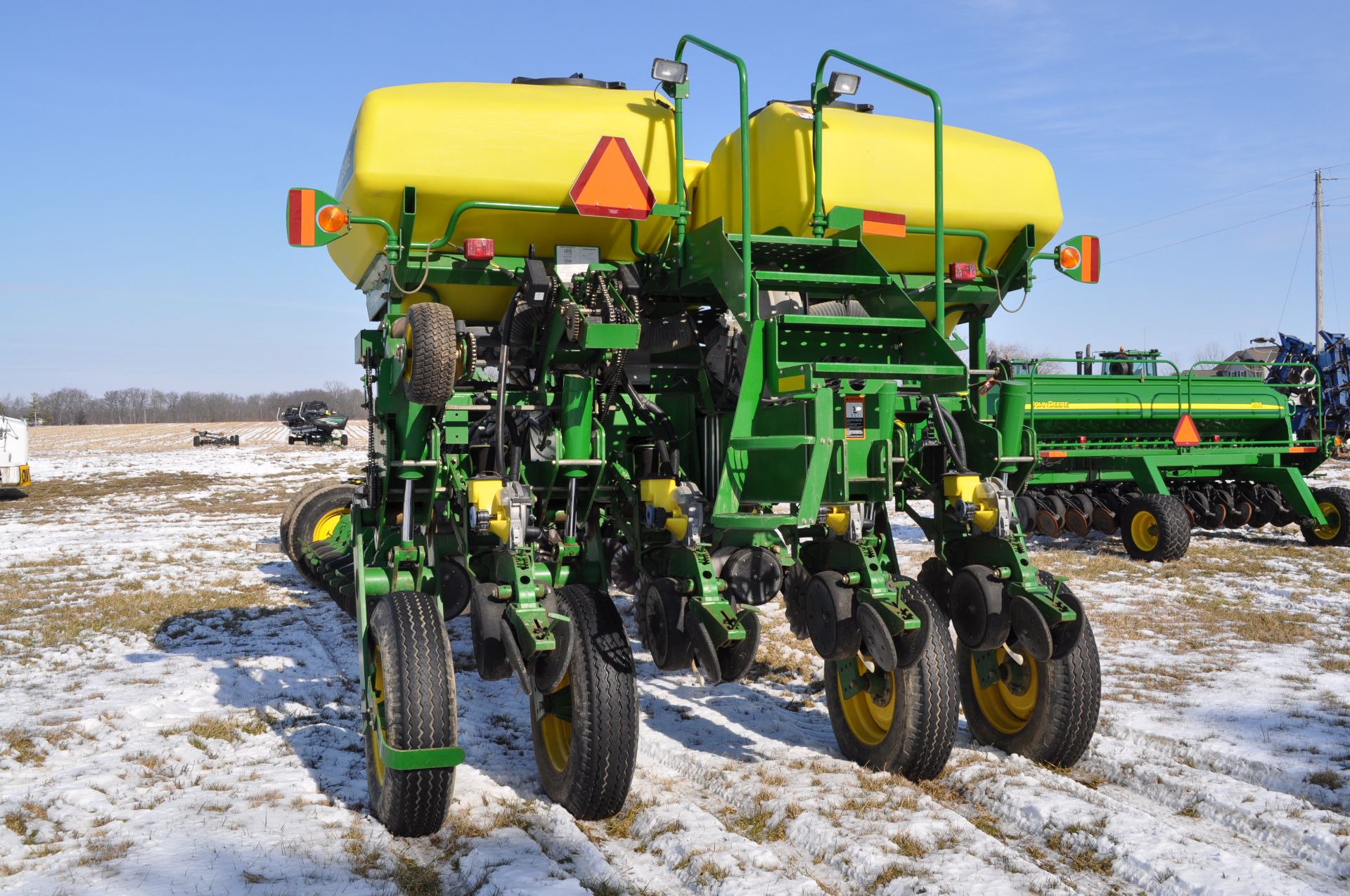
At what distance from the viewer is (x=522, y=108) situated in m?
4.96

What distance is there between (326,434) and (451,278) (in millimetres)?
37940

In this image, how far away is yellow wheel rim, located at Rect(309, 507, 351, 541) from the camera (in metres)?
10.1

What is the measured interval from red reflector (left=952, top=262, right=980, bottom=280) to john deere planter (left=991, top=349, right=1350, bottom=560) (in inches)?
254

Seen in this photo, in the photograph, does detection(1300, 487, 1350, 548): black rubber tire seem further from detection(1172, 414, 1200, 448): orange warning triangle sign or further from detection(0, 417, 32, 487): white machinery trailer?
detection(0, 417, 32, 487): white machinery trailer

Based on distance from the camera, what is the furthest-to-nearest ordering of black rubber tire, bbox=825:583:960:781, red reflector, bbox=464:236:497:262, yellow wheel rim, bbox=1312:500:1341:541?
yellow wheel rim, bbox=1312:500:1341:541
red reflector, bbox=464:236:497:262
black rubber tire, bbox=825:583:960:781

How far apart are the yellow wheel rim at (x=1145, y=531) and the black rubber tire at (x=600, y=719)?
30.3 ft

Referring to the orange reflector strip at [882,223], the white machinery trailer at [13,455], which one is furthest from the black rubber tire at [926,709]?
the white machinery trailer at [13,455]

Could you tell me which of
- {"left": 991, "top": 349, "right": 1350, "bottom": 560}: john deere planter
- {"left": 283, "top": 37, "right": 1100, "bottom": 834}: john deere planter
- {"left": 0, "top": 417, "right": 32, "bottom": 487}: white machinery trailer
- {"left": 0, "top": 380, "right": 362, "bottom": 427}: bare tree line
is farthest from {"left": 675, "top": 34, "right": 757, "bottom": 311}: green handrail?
{"left": 0, "top": 380, "right": 362, "bottom": 427}: bare tree line

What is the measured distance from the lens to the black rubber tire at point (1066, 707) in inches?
189

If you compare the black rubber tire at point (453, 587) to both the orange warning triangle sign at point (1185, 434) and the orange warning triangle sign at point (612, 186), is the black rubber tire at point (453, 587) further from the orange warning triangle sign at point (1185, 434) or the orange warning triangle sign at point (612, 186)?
the orange warning triangle sign at point (1185, 434)

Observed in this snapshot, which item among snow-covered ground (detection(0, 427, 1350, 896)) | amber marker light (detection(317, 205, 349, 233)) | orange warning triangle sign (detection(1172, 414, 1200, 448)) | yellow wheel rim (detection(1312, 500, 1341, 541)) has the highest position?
amber marker light (detection(317, 205, 349, 233))

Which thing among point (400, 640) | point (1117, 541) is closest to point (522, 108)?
point (400, 640)

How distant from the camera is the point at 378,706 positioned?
446 cm

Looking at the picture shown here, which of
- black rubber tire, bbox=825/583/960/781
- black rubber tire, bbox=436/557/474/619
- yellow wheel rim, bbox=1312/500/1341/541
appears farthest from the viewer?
yellow wheel rim, bbox=1312/500/1341/541
